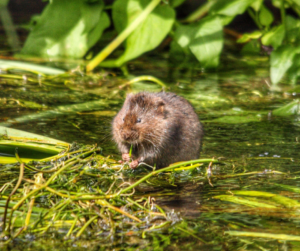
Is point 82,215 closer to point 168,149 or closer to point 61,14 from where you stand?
point 168,149

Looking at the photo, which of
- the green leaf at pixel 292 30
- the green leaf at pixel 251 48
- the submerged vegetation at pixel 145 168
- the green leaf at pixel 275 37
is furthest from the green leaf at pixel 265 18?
the green leaf at pixel 251 48

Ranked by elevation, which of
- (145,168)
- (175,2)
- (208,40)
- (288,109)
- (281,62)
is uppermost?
(175,2)

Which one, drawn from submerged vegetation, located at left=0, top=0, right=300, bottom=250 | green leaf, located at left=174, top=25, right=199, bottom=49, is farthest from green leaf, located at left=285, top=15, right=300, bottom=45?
green leaf, located at left=174, top=25, right=199, bottom=49

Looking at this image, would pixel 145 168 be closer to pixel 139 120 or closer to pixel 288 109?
pixel 139 120

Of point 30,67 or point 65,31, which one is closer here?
point 30,67

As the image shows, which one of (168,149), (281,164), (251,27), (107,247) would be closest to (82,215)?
(107,247)

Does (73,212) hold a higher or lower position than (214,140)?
higher

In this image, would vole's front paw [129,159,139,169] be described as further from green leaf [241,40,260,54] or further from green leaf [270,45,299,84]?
green leaf [241,40,260,54]


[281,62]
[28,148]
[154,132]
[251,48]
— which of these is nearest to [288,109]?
[281,62]
